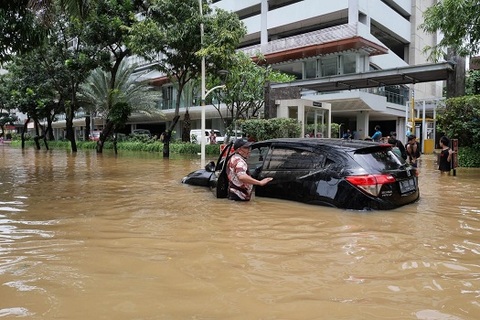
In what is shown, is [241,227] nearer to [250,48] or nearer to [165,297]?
[165,297]

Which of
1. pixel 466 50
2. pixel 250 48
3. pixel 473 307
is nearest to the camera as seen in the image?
pixel 473 307

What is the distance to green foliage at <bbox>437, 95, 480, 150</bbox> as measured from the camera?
12789 millimetres

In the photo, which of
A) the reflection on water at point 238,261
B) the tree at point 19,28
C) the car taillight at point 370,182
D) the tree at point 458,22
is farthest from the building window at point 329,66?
the car taillight at point 370,182

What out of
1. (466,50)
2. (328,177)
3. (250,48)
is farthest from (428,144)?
(328,177)

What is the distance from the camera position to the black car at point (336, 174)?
18.5ft

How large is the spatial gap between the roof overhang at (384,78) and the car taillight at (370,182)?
13.0 meters

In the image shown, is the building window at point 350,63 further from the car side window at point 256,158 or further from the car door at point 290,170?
the car door at point 290,170

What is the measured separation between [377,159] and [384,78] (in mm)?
14897

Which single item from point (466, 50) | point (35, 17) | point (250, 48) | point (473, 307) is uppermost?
point (250, 48)

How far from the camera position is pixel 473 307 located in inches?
116

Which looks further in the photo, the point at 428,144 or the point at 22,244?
the point at 428,144

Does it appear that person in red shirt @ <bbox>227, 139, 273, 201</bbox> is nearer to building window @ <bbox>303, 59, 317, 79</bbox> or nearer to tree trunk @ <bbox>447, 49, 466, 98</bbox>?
tree trunk @ <bbox>447, 49, 466, 98</bbox>

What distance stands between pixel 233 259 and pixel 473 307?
2047mm

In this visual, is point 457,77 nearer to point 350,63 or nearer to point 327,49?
point 327,49
